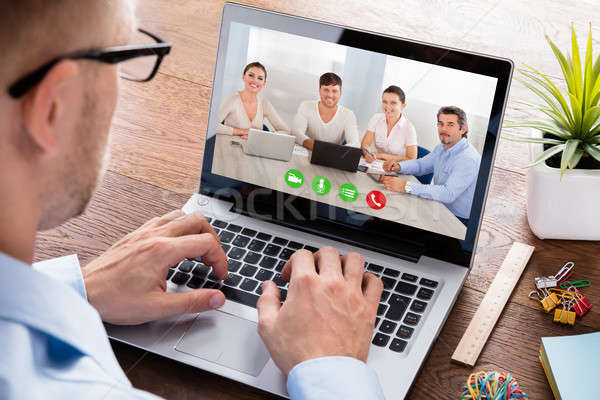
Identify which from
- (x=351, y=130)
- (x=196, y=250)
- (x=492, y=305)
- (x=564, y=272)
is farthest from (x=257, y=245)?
(x=564, y=272)

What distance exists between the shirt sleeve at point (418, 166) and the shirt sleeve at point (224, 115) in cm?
28

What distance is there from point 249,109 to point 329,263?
29cm

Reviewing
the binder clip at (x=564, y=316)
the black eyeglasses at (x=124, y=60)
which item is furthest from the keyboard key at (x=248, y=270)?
the binder clip at (x=564, y=316)

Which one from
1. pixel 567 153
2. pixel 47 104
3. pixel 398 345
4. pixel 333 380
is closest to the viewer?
pixel 47 104

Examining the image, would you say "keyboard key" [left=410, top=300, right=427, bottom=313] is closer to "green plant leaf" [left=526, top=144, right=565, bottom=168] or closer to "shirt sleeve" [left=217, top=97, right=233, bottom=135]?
"green plant leaf" [left=526, top=144, right=565, bottom=168]

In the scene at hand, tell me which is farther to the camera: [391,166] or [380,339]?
[391,166]

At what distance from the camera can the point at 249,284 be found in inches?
37.7

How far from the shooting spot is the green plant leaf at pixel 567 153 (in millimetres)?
949

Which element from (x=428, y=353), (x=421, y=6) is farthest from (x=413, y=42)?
(x=421, y=6)

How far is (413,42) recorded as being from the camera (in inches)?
36.4

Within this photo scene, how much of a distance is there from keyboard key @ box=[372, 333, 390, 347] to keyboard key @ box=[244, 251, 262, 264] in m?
0.22

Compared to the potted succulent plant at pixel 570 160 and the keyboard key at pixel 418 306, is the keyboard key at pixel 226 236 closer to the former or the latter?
the keyboard key at pixel 418 306

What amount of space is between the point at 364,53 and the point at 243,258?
0.35 m

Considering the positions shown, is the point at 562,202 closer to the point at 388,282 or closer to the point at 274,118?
the point at 388,282
